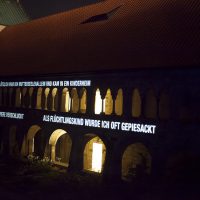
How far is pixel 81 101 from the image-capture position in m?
27.7

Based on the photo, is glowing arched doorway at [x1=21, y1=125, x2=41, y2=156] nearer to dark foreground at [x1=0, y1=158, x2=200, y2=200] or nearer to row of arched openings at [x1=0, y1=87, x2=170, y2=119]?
row of arched openings at [x1=0, y1=87, x2=170, y2=119]

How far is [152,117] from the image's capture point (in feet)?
73.2

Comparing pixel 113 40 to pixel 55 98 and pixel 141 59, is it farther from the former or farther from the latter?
pixel 55 98

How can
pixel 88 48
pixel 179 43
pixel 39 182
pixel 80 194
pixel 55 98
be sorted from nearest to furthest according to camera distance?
pixel 80 194, pixel 179 43, pixel 39 182, pixel 88 48, pixel 55 98

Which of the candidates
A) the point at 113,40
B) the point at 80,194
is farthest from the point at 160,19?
the point at 80,194

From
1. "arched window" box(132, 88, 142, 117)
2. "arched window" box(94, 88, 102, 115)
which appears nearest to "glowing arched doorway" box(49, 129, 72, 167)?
"arched window" box(94, 88, 102, 115)

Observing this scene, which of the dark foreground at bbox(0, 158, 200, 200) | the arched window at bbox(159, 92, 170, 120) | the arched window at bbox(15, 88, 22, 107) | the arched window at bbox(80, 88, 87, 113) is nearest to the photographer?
the dark foreground at bbox(0, 158, 200, 200)

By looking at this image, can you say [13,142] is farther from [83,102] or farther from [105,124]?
[105,124]

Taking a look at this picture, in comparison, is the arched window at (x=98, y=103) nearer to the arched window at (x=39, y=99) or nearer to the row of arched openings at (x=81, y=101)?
the row of arched openings at (x=81, y=101)

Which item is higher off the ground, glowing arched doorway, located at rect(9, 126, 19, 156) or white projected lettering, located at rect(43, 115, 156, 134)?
white projected lettering, located at rect(43, 115, 156, 134)

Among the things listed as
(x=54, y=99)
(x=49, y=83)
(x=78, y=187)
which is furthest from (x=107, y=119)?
(x=54, y=99)

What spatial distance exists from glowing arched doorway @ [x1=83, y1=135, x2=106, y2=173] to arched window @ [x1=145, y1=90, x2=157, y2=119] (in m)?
5.95

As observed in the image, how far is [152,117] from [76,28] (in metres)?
12.2

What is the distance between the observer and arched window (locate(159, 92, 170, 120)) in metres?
21.7
